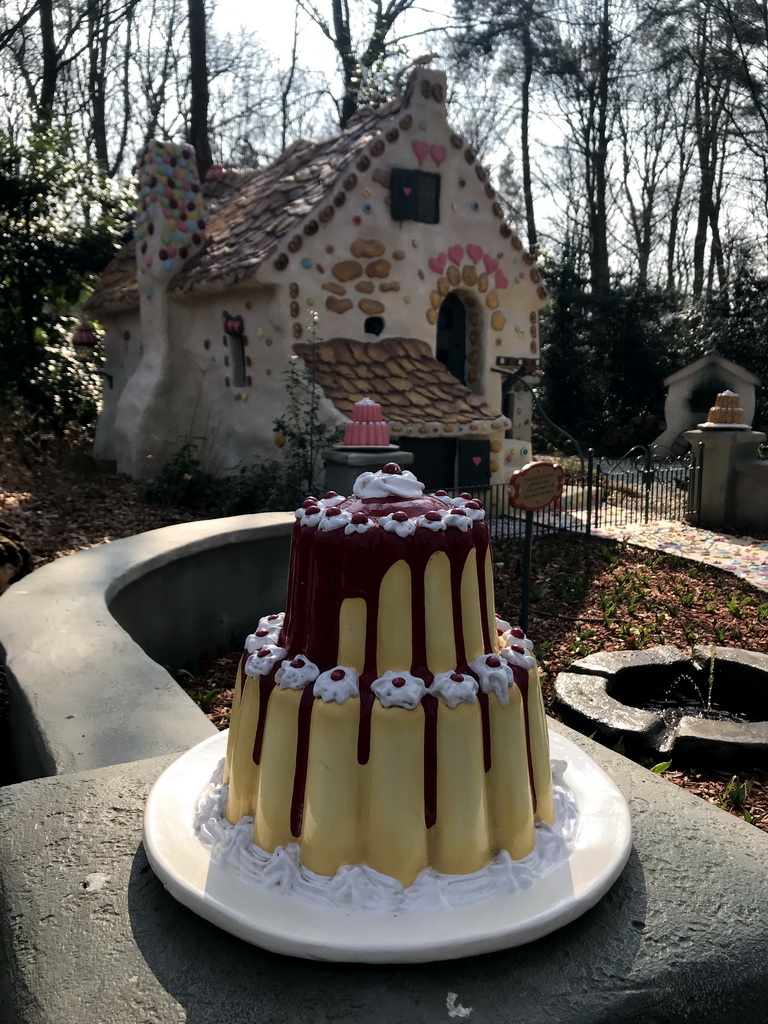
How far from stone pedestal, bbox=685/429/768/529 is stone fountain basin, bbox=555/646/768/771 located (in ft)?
18.3

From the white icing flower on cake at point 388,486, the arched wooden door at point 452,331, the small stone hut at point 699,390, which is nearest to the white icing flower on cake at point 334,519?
the white icing flower on cake at point 388,486

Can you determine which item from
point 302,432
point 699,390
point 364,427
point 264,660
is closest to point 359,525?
point 264,660

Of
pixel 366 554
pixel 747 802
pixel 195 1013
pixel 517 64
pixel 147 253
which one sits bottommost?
pixel 747 802

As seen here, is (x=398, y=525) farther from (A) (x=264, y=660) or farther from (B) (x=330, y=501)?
(A) (x=264, y=660)

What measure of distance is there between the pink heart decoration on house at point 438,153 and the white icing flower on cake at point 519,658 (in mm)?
9648

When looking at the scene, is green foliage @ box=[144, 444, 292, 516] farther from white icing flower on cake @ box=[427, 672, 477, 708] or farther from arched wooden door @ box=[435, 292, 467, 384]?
white icing flower on cake @ box=[427, 672, 477, 708]

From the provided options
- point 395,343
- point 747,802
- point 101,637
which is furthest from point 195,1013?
point 395,343

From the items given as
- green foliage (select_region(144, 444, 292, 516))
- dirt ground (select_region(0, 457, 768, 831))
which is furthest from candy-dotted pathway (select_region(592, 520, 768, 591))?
green foliage (select_region(144, 444, 292, 516))

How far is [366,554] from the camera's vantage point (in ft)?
5.58

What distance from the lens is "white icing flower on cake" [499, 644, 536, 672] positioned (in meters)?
1.82

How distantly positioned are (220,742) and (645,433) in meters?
18.6

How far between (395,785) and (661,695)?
386 cm

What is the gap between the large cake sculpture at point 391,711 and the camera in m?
→ 1.64

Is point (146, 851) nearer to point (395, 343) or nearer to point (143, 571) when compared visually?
point (143, 571)
